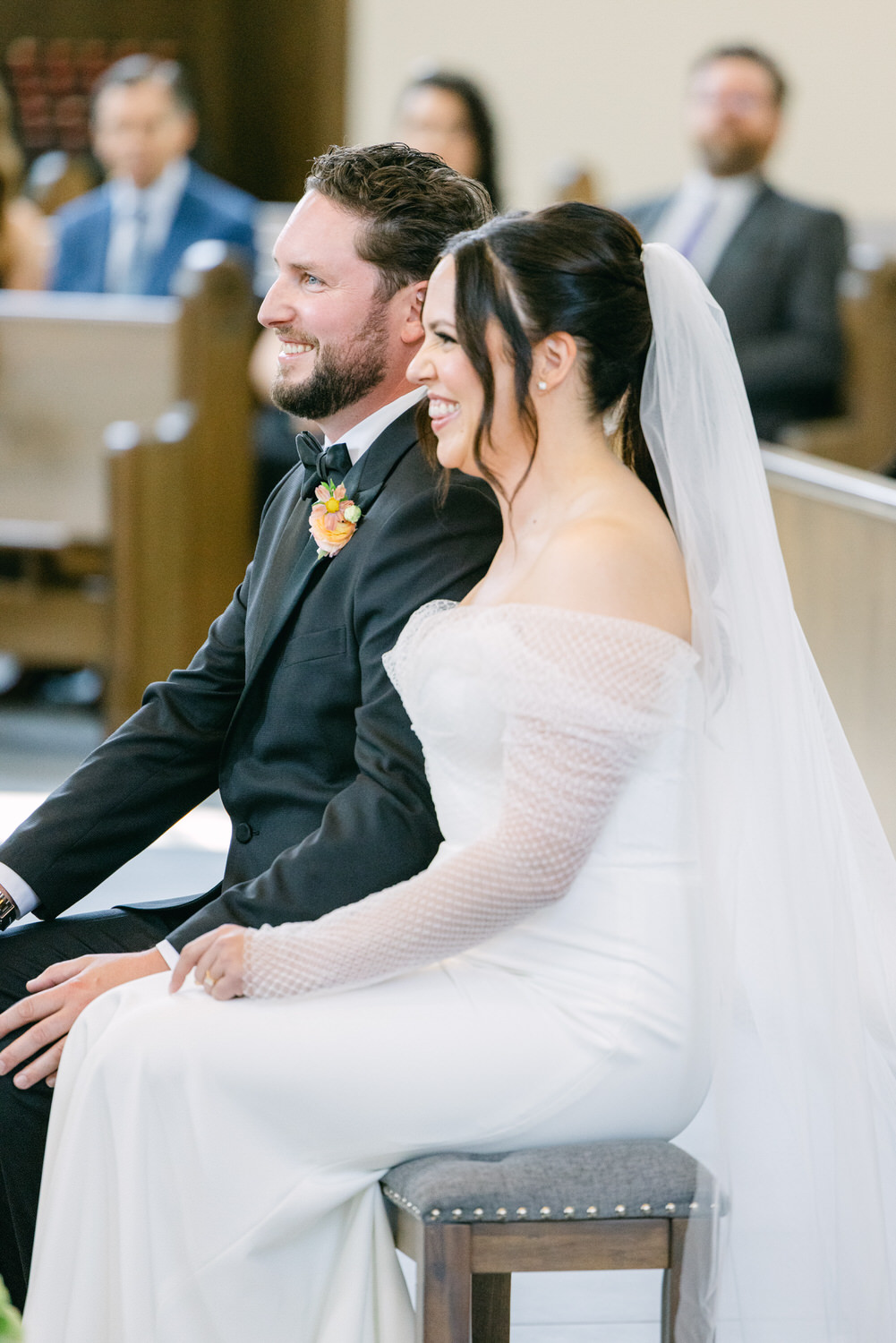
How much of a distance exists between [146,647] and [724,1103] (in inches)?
160

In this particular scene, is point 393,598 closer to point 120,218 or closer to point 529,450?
point 529,450

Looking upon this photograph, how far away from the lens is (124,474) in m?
5.50

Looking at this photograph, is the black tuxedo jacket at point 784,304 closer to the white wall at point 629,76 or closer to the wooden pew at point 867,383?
the wooden pew at point 867,383

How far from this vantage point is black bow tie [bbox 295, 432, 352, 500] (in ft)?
7.23

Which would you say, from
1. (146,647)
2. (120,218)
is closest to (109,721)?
(146,647)

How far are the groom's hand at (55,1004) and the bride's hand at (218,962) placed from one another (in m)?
0.16

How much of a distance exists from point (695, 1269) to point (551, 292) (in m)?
1.03


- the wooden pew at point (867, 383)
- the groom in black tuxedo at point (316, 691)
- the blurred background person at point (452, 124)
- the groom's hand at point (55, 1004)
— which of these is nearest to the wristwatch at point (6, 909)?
the groom in black tuxedo at point (316, 691)

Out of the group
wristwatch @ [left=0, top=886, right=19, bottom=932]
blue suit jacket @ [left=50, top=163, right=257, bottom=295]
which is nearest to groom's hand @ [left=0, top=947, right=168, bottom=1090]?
wristwatch @ [left=0, top=886, right=19, bottom=932]

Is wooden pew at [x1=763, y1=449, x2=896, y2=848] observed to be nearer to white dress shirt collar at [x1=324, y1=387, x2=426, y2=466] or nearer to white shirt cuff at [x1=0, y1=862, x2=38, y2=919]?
white dress shirt collar at [x1=324, y1=387, x2=426, y2=466]

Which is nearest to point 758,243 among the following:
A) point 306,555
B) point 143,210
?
point 143,210

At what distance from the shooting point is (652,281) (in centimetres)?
189

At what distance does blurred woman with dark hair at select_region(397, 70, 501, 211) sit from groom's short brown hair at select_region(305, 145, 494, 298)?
3.07 m

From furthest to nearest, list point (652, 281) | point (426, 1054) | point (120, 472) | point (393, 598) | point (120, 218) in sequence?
point (120, 218) < point (120, 472) < point (393, 598) < point (652, 281) < point (426, 1054)
